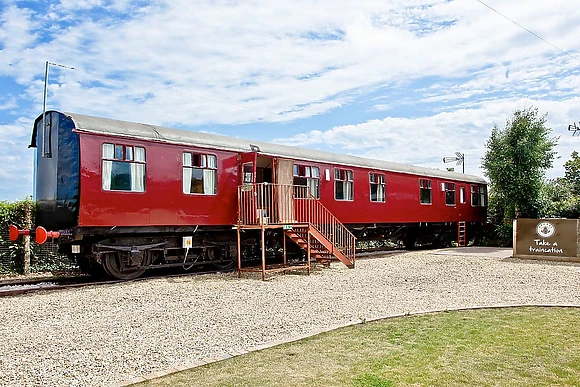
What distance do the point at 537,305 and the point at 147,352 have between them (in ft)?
18.4

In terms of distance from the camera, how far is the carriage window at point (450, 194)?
21.5 metres

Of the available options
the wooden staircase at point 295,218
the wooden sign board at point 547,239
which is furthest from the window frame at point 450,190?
the wooden staircase at point 295,218

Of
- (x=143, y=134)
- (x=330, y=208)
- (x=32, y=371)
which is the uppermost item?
(x=143, y=134)

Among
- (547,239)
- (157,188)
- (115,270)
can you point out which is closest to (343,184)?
(547,239)

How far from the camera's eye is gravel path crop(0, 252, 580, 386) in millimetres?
5016

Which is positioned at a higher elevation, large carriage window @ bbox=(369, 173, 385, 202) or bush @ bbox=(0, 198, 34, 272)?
large carriage window @ bbox=(369, 173, 385, 202)

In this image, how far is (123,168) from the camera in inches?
412

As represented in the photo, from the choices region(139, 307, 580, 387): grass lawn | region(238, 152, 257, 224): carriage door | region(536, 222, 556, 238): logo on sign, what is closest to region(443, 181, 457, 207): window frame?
region(536, 222, 556, 238): logo on sign

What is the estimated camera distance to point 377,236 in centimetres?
1886

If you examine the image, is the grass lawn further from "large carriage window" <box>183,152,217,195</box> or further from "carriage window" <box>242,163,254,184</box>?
"carriage window" <box>242,163,254,184</box>

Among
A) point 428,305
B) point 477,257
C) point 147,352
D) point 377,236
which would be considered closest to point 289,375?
point 147,352

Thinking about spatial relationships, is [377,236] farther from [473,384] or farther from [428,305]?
[473,384]

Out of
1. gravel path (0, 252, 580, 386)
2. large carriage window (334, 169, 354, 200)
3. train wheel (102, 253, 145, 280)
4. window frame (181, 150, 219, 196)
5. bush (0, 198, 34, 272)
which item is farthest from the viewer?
large carriage window (334, 169, 354, 200)

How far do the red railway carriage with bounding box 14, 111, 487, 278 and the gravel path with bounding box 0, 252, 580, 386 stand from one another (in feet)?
3.81
